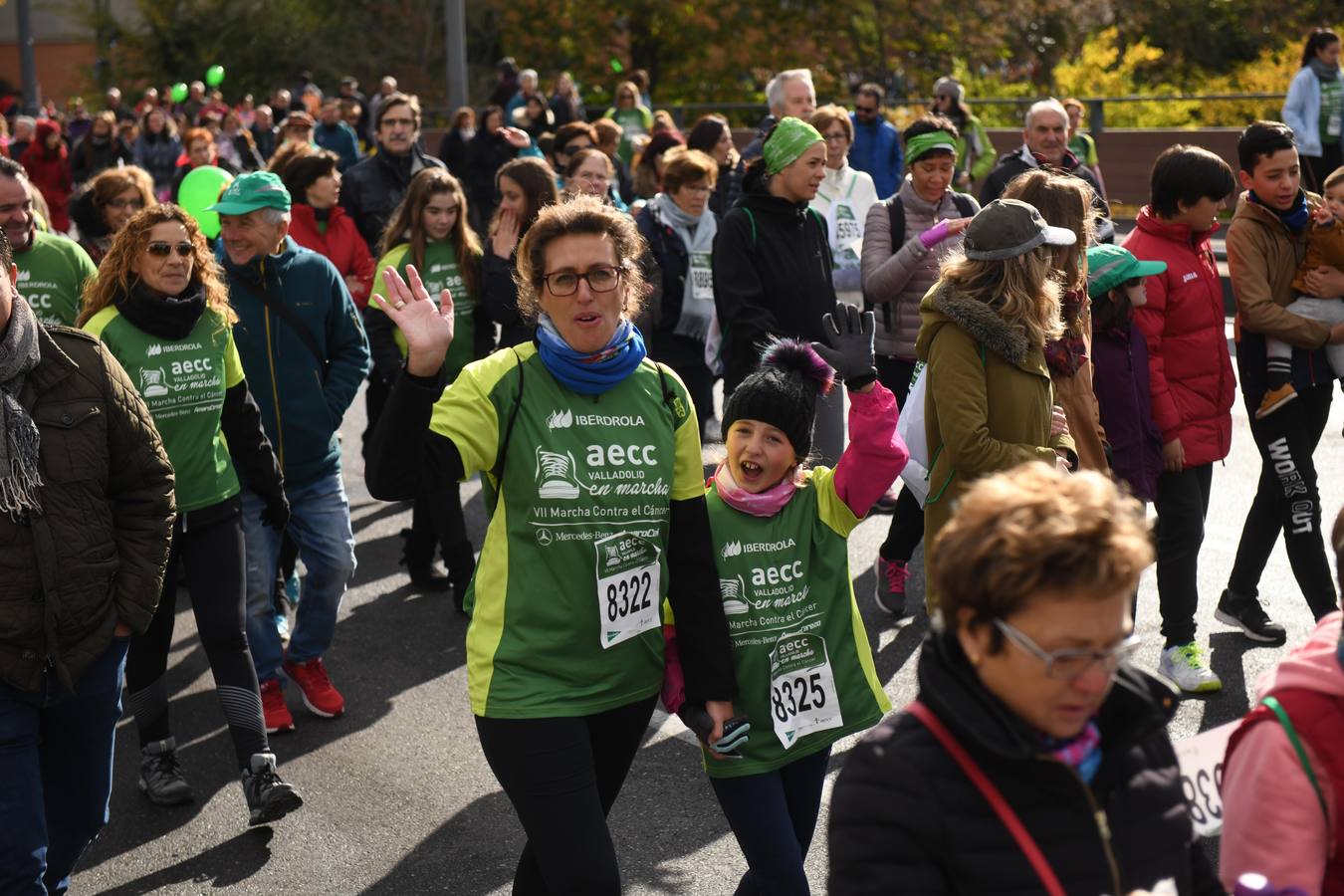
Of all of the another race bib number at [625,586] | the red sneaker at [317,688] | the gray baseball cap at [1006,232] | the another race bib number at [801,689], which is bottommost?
the red sneaker at [317,688]

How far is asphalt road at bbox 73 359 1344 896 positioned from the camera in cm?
503

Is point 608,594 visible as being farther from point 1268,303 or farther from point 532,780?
point 1268,303

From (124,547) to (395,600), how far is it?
3.62 meters

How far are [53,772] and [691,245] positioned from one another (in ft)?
15.3

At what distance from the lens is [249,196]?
6000 mm

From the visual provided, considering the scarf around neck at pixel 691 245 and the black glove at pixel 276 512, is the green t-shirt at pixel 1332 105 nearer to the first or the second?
the scarf around neck at pixel 691 245

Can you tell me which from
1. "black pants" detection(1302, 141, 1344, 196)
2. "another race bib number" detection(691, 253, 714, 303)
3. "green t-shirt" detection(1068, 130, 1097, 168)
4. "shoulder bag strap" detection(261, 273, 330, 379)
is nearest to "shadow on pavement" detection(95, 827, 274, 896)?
"shoulder bag strap" detection(261, 273, 330, 379)

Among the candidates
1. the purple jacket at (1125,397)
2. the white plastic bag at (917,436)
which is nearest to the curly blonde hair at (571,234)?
the white plastic bag at (917,436)

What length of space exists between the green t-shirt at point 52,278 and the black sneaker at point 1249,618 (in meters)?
4.61

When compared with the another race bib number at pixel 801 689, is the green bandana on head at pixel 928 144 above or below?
above

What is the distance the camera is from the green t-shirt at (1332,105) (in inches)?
585

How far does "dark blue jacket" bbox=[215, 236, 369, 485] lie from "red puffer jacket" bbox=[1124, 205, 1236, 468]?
2866mm

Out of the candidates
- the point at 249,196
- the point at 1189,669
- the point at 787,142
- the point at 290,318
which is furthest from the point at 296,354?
the point at 1189,669

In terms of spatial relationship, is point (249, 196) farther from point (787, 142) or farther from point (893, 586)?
point (893, 586)
